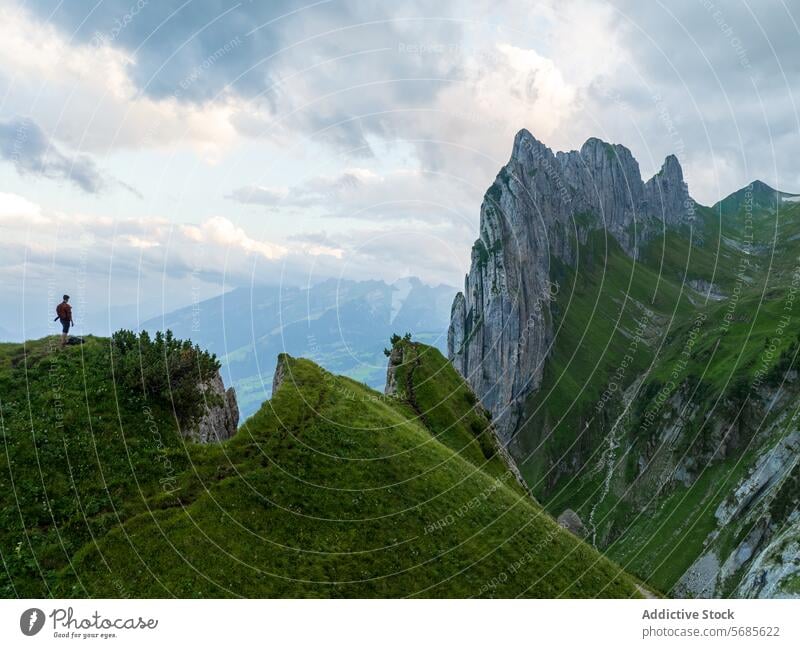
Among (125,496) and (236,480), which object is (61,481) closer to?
(125,496)

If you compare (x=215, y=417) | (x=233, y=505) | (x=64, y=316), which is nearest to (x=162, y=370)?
(x=215, y=417)

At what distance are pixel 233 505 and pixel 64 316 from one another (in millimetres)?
18272

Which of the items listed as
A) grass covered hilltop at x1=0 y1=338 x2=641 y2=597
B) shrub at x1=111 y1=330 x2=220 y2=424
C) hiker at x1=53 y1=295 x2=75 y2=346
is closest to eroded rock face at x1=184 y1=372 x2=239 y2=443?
shrub at x1=111 y1=330 x2=220 y2=424

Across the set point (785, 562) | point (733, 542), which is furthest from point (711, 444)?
point (785, 562)

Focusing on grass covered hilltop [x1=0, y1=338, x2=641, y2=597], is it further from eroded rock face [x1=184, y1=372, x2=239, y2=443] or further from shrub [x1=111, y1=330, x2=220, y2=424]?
eroded rock face [x1=184, y1=372, x2=239, y2=443]

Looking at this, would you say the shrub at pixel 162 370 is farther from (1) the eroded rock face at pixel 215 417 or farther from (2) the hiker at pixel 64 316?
(2) the hiker at pixel 64 316

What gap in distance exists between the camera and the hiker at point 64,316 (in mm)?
34969

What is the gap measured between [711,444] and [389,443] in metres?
165

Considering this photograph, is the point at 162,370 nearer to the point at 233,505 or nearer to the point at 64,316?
the point at 64,316

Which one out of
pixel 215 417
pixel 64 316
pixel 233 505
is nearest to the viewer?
pixel 233 505

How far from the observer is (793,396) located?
14838 centimetres

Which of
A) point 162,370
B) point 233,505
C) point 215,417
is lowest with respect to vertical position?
point 233,505

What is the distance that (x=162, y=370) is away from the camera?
113 ft

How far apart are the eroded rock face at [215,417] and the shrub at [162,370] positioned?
0.92m
